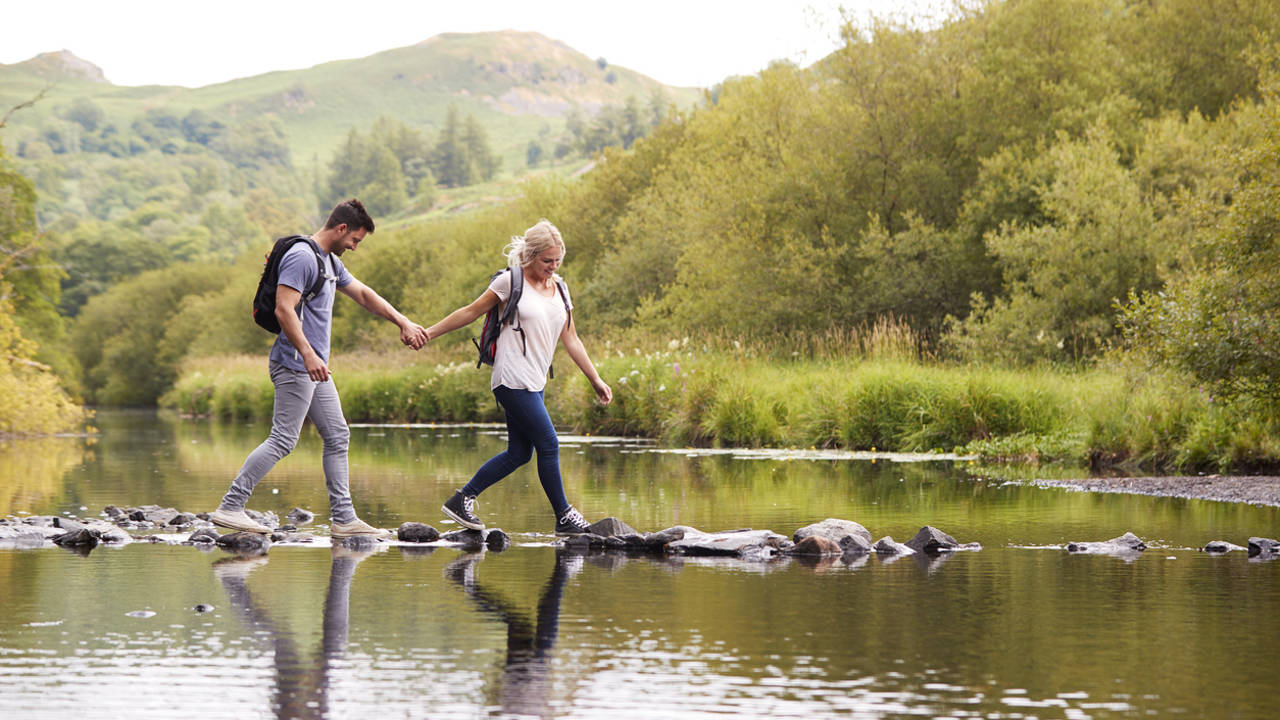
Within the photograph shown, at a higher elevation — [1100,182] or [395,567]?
[1100,182]

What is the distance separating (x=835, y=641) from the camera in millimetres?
6461

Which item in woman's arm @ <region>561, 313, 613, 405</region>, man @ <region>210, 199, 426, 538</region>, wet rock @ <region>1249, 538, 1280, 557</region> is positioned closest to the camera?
wet rock @ <region>1249, 538, 1280, 557</region>

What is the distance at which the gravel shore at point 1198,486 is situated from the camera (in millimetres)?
13625

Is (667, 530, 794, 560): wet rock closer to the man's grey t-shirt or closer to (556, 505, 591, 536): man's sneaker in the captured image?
(556, 505, 591, 536): man's sneaker

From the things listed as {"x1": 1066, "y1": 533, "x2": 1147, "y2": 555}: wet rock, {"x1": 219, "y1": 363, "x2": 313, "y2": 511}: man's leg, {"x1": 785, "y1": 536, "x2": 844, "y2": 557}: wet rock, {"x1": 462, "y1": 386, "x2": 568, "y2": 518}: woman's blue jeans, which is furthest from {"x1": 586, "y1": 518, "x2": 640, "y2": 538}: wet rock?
{"x1": 1066, "y1": 533, "x2": 1147, "y2": 555}: wet rock

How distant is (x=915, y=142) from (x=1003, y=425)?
16653 mm

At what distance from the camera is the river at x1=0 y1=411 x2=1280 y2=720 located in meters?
5.29

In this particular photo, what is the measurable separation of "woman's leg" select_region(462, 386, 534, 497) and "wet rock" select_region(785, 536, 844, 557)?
2245 millimetres

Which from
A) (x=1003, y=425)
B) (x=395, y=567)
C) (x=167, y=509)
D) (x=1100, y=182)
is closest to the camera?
(x=395, y=567)

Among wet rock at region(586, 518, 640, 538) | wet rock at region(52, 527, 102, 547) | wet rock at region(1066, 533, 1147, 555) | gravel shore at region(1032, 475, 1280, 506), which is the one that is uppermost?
gravel shore at region(1032, 475, 1280, 506)

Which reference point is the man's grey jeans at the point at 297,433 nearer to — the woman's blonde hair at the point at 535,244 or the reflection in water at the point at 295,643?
the reflection in water at the point at 295,643

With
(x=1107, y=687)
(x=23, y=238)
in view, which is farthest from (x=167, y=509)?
(x=23, y=238)

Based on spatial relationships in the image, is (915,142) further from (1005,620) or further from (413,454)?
(1005,620)

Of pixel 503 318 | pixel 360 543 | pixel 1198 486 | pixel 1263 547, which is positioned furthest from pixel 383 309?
pixel 1198 486
